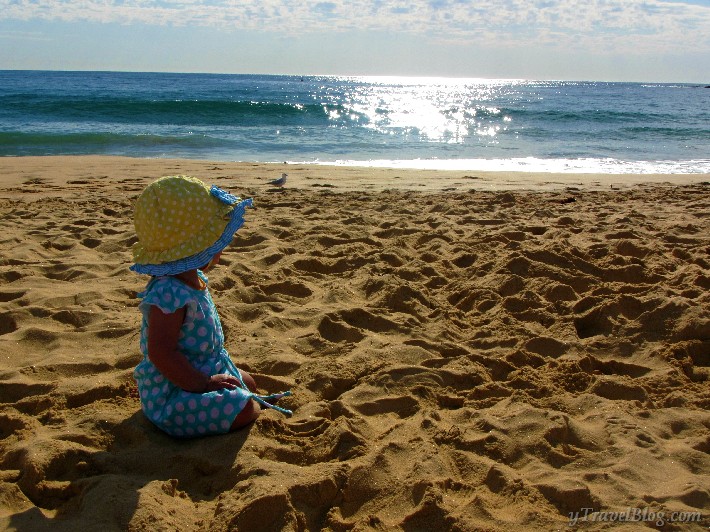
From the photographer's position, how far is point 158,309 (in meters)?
2.19

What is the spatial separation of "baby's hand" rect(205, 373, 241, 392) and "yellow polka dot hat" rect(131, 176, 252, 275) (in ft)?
1.39

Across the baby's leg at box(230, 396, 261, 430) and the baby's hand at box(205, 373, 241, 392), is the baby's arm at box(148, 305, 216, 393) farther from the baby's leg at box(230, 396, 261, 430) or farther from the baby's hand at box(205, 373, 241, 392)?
the baby's leg at box(230, 396, 261, 430)

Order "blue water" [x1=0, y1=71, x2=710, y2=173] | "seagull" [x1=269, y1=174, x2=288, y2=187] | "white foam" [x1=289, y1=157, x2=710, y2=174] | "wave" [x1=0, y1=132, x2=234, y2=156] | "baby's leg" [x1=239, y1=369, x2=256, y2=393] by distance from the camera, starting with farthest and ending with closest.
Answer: "wave" [x1=0, y1=132, x2=234, y2=156] → "blue water" [x1=0, y1=71, x2=710, y2=173] → "white foam" [x1=289, y1=157, x2=710, y2=174] → "seagull" [x1=269, y1=174, x2=288, y2=187] → "baby's leg" [x1=239, y1=369, x2=256, y2=393]

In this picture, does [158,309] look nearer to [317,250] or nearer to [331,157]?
[317,250]

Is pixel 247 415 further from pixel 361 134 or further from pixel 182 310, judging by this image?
pixel 361 134

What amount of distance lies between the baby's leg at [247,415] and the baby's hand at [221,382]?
0.09 meters

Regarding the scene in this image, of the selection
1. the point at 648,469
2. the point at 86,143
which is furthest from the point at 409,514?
the point at 86,143

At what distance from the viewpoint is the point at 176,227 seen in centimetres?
219

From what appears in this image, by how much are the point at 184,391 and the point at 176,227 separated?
593 mm

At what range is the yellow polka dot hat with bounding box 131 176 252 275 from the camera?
85.7 inches

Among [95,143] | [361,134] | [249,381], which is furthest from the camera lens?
[361,134]

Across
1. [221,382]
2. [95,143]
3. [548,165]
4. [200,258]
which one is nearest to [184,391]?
[221,382]

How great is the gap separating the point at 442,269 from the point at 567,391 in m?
1.62

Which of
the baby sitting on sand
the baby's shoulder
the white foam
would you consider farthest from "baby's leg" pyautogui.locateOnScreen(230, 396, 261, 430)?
the white foam
